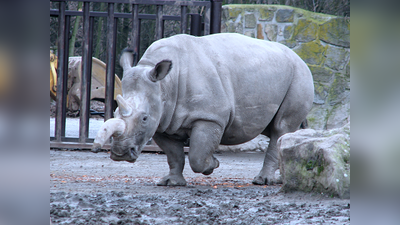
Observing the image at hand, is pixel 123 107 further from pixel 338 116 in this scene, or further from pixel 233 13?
pixel 338 116

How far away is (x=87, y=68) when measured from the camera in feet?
23.0

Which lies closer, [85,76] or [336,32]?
[85,76]

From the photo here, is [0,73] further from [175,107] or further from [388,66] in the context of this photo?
[175,107]

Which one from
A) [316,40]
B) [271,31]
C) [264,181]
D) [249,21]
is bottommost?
[264,181]

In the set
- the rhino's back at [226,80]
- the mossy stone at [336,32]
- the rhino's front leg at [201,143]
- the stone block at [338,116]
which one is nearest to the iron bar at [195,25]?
the mossy stone at [336,32]

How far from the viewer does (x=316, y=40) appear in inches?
304

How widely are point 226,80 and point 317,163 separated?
1.33m

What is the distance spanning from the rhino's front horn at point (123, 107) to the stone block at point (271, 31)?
14.9ft

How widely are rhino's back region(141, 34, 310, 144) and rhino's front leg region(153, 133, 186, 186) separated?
0.25 metres

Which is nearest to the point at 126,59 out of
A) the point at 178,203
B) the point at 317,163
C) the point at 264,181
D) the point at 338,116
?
the point at 178,203

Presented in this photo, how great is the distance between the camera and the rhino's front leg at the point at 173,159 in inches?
166

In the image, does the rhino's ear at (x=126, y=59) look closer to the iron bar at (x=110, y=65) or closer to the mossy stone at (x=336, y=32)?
the iron bar at (x=110, y=65)

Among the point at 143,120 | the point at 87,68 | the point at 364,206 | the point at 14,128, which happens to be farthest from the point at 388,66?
the point at 87,68

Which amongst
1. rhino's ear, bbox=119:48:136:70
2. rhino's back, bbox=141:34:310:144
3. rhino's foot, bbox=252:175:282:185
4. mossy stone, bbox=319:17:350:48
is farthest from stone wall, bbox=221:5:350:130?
rhino's ear, bbox=119:48:136:70
